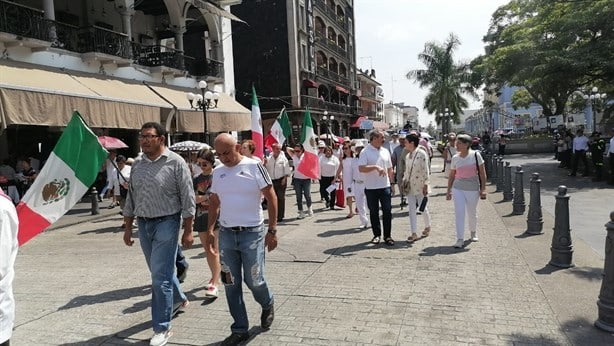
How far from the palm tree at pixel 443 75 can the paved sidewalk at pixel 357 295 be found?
43740 mm

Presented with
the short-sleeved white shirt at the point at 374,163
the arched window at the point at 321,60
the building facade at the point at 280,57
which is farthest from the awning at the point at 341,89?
the short-sleeved white shirt at the point at 374,163

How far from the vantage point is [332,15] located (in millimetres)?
50656

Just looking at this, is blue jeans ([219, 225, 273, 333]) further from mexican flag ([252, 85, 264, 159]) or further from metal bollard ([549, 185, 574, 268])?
mexican flag ([252, 85, 264, 159])

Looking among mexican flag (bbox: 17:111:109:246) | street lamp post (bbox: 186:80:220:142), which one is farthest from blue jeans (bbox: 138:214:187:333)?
street lamp post (bbox: 186:80:220:142)

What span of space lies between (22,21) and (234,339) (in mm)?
12760

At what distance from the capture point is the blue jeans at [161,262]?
13.3ft

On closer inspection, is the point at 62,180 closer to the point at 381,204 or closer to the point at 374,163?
the point at 374,163

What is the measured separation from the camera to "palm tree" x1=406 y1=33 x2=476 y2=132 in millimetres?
49219

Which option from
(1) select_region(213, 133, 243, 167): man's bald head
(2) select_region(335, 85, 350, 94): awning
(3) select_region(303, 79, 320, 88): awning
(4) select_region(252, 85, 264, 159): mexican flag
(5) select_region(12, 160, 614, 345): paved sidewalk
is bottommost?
(5) select_region(12, 160, 614, 345): paved sidewalk

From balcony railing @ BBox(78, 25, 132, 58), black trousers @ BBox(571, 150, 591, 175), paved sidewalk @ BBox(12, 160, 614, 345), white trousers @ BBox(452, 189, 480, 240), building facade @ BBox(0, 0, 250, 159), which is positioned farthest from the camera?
black trousers @ BBox(571, 150, 591, 175)

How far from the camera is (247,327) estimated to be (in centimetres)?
411

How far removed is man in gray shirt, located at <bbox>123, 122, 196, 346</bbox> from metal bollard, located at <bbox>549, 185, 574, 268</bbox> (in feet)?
15.1

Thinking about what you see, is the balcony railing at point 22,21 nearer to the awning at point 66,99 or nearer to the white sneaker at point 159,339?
the awning at point 66,99

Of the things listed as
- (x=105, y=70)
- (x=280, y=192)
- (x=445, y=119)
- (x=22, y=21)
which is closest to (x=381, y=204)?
(x=280, y=192)
